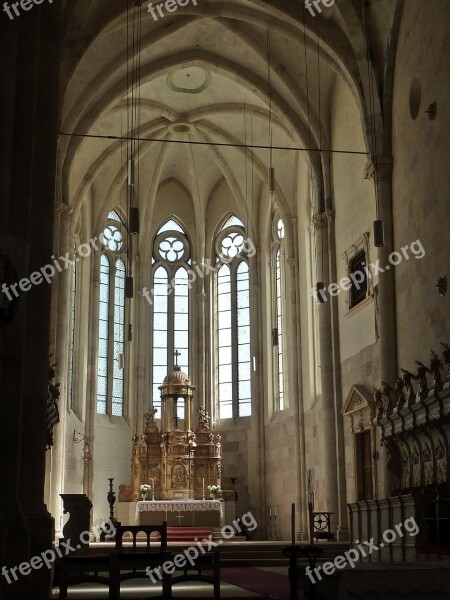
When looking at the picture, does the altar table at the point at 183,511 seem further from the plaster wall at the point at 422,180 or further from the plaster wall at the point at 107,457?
the plaster wall at the point at 422,180

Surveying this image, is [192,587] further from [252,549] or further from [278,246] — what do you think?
[278,246]

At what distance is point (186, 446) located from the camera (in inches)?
1053

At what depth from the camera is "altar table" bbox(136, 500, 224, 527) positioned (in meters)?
25.0

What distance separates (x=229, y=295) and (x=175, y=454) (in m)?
6.50

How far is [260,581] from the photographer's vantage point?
1262 centimetres

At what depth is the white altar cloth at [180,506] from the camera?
25.0 meters

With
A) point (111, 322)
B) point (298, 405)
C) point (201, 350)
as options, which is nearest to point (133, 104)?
point (111, 322)

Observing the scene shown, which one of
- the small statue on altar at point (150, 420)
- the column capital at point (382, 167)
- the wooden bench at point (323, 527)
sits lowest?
the wooden bench at point (323, 527)

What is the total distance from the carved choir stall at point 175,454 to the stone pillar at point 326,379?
15.3 ft

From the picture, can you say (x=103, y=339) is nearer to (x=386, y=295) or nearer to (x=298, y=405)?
(x=298, y=405)

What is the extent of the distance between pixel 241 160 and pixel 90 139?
205 inches

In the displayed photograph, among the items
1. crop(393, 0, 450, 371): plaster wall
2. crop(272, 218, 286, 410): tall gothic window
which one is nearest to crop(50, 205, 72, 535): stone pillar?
crop(272, 218, 286, 410): tall gothic window
